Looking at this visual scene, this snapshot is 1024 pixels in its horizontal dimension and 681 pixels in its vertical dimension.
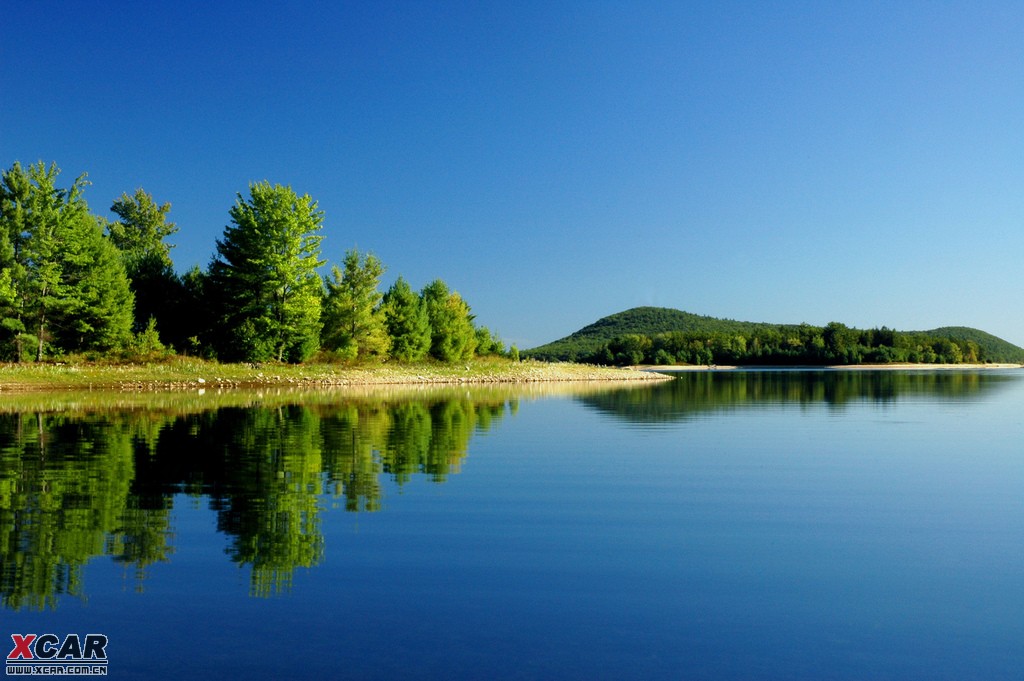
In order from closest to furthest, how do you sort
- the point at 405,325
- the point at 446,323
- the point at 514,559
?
the point at 514,559 → the point at 405,325 → the point at 446,323

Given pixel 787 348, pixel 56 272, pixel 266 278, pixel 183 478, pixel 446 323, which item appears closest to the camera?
pixel 183 478

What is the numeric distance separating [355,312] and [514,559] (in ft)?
176

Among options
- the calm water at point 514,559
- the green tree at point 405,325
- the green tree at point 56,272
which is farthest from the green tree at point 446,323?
the calm water at point 514,559

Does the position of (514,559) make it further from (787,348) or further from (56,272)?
(787,348)

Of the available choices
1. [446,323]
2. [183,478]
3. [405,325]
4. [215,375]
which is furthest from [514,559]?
[446,323]

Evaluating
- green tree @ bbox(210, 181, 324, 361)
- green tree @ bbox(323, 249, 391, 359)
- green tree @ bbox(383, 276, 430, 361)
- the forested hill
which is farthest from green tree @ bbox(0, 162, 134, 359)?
the forested hill

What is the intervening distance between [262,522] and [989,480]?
37.3 ft

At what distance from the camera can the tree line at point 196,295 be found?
44.3m

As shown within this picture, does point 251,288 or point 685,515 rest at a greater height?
point 251,288

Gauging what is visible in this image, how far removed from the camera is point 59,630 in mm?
5367

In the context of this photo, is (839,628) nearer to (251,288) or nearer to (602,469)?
(602,469)

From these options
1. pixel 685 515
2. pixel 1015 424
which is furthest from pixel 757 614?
pixel 1015 424

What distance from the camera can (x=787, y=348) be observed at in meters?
168

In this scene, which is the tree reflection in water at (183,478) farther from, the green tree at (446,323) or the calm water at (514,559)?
the green tree at (446,323)
